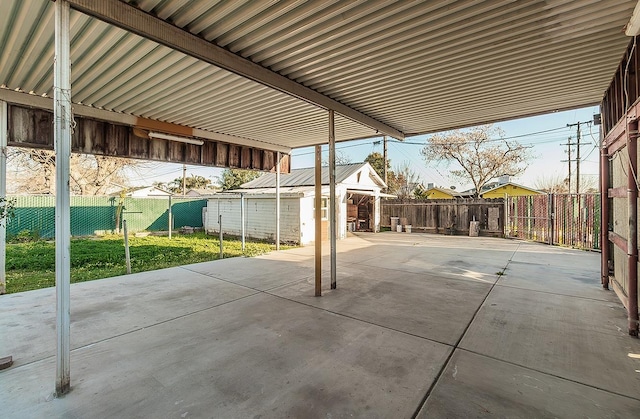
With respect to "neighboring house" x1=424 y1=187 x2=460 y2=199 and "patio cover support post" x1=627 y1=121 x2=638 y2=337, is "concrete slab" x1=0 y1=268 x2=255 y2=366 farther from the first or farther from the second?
"neighboring house" x1=424 y1=187 x2=460 y2=199

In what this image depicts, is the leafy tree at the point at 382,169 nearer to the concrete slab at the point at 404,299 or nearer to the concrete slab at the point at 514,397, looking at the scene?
the concrete slab at the point at 404,299

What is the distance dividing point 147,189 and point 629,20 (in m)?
24.5

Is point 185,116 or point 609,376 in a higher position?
point 185,116

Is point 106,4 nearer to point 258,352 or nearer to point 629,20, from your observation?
point 258,352

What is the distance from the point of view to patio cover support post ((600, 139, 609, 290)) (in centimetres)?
466

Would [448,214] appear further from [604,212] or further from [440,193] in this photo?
[440,193]

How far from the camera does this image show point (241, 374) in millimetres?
2428

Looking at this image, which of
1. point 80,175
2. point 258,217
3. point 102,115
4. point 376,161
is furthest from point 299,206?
point 376,161

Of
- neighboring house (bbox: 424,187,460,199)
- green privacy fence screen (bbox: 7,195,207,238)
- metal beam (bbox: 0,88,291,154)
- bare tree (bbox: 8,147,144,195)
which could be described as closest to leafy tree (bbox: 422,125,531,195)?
neighboring house (bbox: 424,187,460,199)

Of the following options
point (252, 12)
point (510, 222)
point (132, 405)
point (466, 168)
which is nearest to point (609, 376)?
point (132, 405)

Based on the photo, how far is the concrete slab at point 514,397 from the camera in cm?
195

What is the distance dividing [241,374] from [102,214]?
14759mm

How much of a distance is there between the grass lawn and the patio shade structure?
2773mm

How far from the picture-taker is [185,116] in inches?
235
